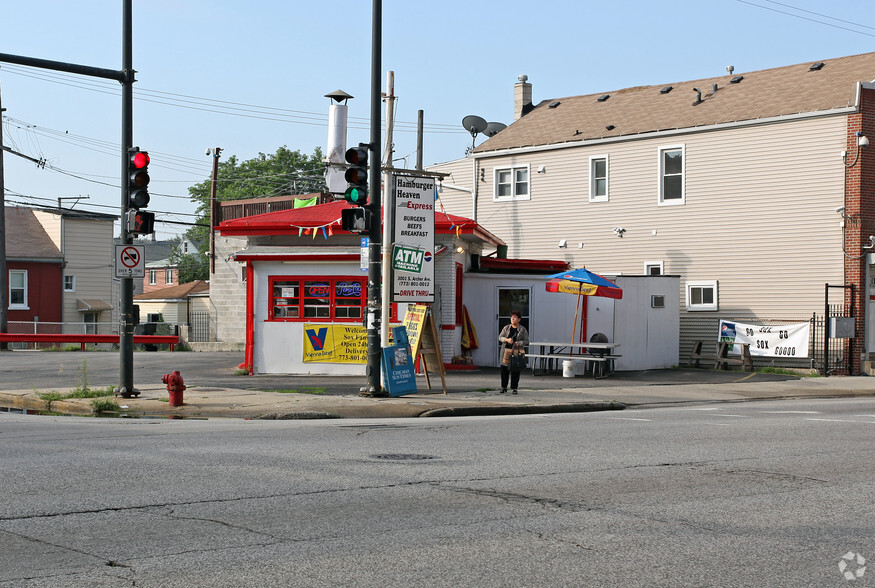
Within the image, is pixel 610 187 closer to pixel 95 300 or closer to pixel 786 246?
pixel 786 246

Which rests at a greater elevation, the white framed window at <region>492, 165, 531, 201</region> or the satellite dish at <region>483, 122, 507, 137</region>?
the satellite dish at <region>483, 122, 507, 137</region>

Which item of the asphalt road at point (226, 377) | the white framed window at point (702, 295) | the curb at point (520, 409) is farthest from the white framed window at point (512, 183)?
the curb at point (520, 409)

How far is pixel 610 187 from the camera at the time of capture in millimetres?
31281

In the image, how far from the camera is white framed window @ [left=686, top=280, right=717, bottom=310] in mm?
29188

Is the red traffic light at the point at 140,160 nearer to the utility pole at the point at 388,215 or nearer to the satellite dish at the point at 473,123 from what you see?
the utility pole at the point at 388,215

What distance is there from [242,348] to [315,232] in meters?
17.6

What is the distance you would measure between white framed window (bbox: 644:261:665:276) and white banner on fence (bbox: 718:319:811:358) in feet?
10.1

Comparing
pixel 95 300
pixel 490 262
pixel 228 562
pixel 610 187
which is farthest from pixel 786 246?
pixel 95 300

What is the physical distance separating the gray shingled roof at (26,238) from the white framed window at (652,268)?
30.8 metres

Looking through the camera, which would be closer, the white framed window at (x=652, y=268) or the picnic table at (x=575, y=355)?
the picnic table at (x=575, y=355)

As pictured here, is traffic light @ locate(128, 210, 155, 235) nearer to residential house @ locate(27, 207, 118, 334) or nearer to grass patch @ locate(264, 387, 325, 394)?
grass patch @ locate(264, 387, 325, 394)

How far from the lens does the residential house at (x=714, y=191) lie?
26.7 meters

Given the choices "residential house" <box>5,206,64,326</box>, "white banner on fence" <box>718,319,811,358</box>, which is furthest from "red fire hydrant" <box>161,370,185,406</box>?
"residential house" <box>5,206,64,326</box>

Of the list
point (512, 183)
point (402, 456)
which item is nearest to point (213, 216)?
point (512, 183)
